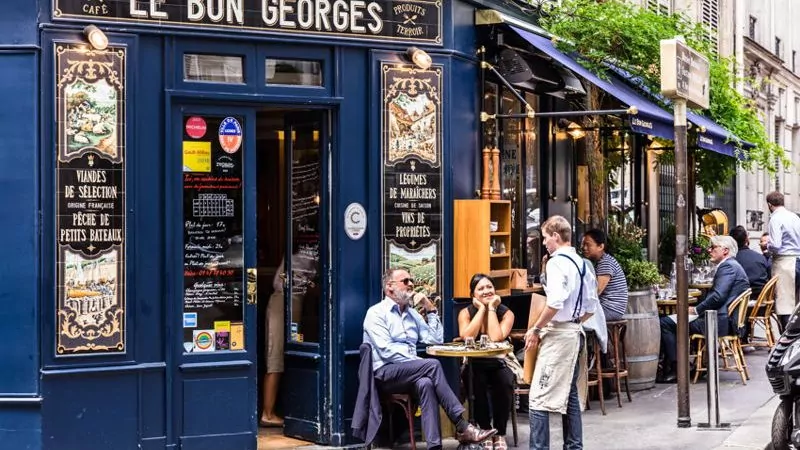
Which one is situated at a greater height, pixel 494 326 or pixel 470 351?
pixel 494 326

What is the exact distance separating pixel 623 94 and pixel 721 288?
2593 millimetres

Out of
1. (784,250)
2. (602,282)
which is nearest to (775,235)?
(784,250)

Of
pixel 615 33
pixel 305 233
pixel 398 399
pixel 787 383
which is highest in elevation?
pixel 615 33

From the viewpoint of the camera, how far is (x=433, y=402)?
9.20 metres

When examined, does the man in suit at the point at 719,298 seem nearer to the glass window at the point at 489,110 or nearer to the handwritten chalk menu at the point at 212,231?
the glass window at the point at 489,110

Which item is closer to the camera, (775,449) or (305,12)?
(775,449)

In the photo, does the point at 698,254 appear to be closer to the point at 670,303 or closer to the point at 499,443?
the point at 670,303

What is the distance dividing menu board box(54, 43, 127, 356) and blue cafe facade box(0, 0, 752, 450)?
0.01 meters

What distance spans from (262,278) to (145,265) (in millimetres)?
2599

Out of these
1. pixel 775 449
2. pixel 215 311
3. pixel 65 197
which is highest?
pixel 65 197

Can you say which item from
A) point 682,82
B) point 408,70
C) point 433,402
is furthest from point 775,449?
point 408,70

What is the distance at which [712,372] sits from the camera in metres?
10.4

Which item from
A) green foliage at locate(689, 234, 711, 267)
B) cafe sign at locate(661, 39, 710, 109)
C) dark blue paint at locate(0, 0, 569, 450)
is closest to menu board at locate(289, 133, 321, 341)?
dark blue paint at locate(0, 0, 569, 450)

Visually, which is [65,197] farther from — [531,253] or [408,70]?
[531,253]
